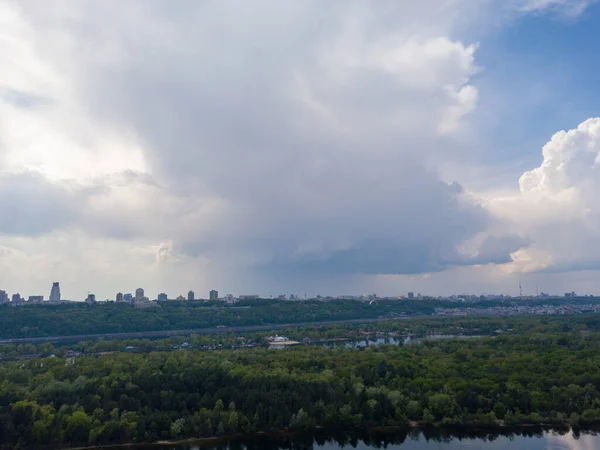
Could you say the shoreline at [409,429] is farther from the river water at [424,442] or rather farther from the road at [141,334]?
the road at [141,334]

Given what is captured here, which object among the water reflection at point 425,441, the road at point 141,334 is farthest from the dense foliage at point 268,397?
the road at point 141,334

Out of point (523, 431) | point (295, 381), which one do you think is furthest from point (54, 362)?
point (523, 431)

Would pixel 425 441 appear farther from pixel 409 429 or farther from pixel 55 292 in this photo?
pixel 55 292

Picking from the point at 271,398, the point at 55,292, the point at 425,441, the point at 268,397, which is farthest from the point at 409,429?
the point at 55,292

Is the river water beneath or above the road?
beneath

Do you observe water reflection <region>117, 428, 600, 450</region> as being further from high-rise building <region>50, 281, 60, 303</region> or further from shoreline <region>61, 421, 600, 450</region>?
high-rise building <region>50, 281, 60, 303</region>

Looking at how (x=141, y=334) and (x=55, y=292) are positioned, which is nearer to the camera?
(x=141, y=334)

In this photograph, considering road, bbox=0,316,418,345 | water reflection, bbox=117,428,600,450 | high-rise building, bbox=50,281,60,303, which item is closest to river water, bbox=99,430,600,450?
water reflection, bbox=117,428,600,450

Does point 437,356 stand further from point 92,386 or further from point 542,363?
point 92,386
